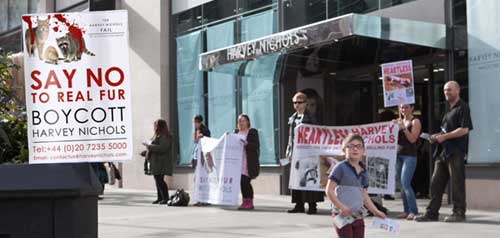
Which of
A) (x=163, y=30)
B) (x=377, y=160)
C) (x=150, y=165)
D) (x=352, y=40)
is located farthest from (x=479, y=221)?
(x=163, y=30)

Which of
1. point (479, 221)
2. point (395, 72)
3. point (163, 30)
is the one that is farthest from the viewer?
point (163, 30)

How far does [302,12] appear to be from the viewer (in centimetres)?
1373

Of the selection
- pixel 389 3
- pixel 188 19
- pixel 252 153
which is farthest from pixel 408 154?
pixel 188 19

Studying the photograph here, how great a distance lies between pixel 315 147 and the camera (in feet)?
32.4

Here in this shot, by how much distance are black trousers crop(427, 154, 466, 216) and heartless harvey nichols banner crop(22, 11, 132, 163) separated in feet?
19.2

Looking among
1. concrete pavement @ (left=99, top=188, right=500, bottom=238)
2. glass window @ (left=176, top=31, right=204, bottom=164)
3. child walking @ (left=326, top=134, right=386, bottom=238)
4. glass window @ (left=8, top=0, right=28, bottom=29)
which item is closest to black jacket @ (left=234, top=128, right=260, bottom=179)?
concrete pavement @ (left=99, top=188, right=500, bottom=238)

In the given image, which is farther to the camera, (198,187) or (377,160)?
(198,187)

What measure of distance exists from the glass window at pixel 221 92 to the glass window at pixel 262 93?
17.8 inches

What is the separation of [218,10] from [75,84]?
12.4 metres

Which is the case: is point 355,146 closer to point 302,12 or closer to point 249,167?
point 249,167

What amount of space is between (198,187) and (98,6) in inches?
331

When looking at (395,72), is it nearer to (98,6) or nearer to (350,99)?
(350,99)

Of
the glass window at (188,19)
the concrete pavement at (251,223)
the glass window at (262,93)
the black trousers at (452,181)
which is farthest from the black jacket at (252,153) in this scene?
the glass window at (188,19)

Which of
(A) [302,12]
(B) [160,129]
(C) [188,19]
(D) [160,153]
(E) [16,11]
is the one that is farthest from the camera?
(E) [16,11]
